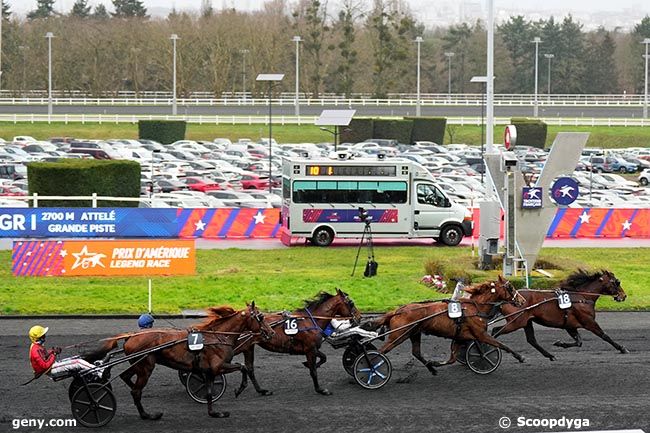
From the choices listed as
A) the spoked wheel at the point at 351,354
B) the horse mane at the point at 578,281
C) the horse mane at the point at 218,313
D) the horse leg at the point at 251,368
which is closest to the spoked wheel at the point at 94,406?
the horse mane at the point at 218,313

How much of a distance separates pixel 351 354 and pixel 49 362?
4.44m

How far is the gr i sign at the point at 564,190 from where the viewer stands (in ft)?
83.6

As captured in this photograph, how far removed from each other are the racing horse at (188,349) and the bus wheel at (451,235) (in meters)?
20.2

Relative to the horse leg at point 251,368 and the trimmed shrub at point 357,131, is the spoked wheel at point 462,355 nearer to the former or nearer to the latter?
the horse leg at point 251,368

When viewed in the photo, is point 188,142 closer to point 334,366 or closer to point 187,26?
point 187,26

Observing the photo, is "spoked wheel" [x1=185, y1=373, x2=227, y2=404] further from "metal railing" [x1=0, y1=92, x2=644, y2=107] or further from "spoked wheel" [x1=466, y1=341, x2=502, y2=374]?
"metal railing" [x1=0, y1=92, x2=644, y2=107]

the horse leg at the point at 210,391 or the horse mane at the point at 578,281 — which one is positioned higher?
the horse mane at the point at 578,281

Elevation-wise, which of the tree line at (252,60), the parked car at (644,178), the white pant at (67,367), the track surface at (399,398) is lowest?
the track surface at (399,398)

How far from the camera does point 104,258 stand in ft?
84.1

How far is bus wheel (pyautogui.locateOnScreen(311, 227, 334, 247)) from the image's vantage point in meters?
34.4

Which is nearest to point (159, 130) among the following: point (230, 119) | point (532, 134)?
point (230, 119)

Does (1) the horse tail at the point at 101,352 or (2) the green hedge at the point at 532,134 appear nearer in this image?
(1) the horse tail at the point at 101,352

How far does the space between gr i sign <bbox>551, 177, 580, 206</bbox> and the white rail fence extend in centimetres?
5395

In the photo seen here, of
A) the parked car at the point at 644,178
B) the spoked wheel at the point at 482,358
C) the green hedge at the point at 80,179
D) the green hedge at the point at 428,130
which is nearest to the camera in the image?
the spoked wheel at the point at 482,358
